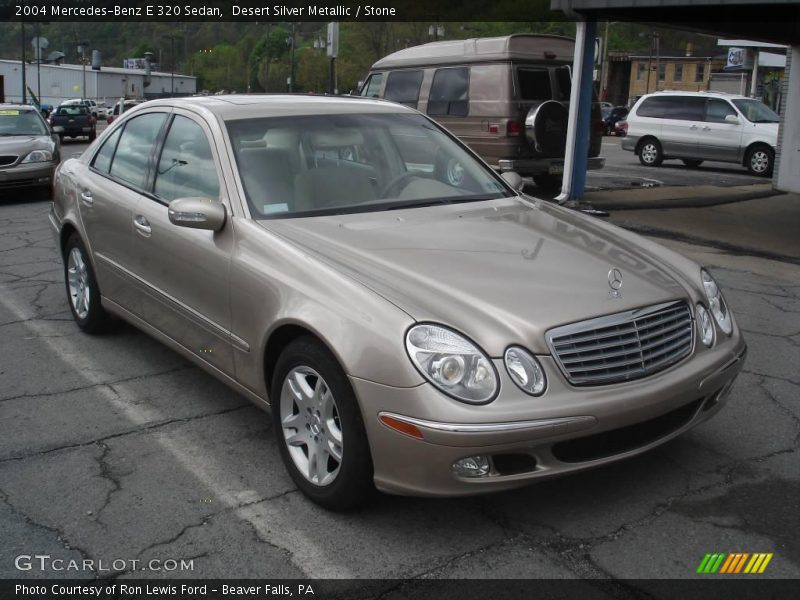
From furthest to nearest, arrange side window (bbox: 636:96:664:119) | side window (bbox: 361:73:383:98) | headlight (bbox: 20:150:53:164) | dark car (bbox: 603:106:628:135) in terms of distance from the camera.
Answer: dark car (bbox: 603:106:628:135)
side window (bbox: 636:96:664:119)
side window (bbox: 361:73:383:98)
headlight (bbox: 20:150:53:164)

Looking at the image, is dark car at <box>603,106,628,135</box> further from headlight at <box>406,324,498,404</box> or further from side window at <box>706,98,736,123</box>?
headlight at <box>406,324,498,404</box>

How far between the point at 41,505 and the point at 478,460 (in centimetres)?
180

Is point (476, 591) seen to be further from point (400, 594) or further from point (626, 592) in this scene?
point (626, 592)

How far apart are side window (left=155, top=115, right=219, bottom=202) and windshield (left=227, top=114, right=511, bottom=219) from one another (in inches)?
Result: 7.4

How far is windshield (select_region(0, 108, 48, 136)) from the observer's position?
45.1ft

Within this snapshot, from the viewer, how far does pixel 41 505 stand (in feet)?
11.6

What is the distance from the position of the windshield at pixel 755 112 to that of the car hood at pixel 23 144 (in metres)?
14.1

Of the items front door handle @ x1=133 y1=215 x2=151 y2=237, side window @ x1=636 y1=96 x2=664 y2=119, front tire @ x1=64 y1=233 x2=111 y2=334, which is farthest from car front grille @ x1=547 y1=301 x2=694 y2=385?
side window @ x1=636 y1=96 x2=664 y2=119

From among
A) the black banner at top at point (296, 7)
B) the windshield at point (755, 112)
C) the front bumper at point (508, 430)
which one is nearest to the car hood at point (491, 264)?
the front bumper at point (508, 430)

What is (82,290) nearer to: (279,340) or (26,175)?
(279,340)

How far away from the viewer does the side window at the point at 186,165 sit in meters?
4.34

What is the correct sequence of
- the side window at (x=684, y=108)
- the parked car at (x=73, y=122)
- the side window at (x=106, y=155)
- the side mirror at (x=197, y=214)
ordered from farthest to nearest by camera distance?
the parked car at (x=73, y=122)
the side window at (x=684, y=108)
the side window at (x=106, y=155)
the side mirror at (x=197, y=214)

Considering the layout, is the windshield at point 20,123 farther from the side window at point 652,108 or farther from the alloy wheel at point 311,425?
the side window at point 652,108

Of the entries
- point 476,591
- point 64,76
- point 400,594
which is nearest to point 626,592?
point 476,591
